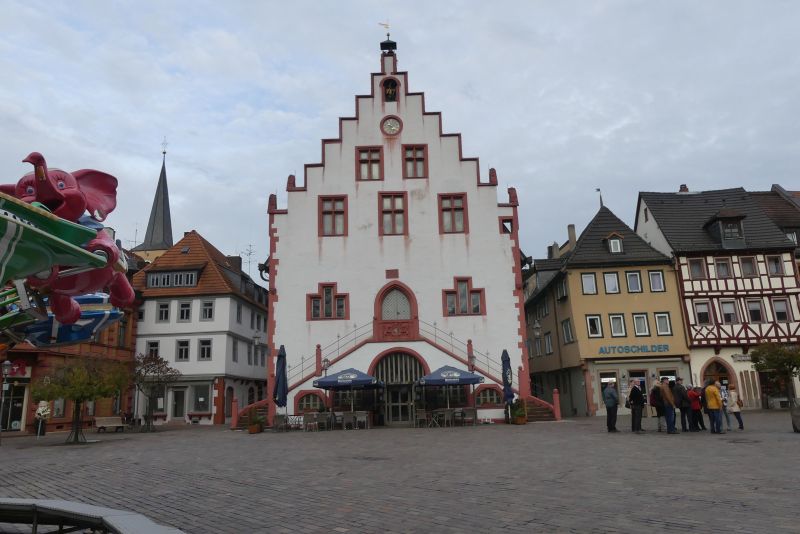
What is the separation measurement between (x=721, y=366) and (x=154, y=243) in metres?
53.6

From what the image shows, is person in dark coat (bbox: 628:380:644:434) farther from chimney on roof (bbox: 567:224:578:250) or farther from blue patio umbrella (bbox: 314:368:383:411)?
chimney on roof (bbox: 567:224:578:250)

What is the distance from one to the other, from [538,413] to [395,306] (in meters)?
8.54

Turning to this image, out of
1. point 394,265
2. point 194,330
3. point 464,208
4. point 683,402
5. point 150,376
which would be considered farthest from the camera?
point 194,330

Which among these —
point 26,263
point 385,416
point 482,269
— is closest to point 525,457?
point 26,263

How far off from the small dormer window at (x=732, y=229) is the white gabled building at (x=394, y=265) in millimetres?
13546

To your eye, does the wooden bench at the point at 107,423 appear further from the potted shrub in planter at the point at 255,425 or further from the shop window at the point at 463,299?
the shop window at the point at 463,299

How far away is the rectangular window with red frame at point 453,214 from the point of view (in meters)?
32.4

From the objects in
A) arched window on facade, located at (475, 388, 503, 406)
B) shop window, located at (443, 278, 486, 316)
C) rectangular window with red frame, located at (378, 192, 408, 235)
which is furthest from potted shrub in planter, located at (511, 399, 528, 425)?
rectangular window with red frame, located at (378, 192, 408, 235)

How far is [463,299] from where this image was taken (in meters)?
31.6

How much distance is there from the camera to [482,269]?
3178 centimetres

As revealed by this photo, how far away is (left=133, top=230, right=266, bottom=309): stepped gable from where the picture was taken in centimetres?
4231

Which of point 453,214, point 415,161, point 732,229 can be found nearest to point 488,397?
point 453,214

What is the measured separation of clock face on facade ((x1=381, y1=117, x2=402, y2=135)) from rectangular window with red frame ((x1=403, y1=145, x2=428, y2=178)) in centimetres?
106

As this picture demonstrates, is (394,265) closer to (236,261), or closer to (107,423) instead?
(107,423)
